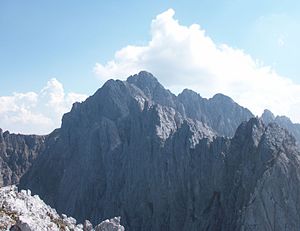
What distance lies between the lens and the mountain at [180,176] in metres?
116

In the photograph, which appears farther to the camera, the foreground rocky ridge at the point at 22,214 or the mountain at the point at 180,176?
the mountain at the point at 180,176

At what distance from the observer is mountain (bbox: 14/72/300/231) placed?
116 meters

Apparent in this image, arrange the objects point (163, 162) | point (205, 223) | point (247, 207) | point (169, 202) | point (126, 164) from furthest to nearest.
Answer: point (126, 164) < point (163, 162) < point (169, 202) < point (205, 223) < point (247, 207)

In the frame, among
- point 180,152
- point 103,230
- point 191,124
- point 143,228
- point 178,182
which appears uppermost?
point 191,124

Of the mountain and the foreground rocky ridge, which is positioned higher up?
the mountain

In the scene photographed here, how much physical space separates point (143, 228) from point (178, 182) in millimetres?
18611

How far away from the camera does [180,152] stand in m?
167

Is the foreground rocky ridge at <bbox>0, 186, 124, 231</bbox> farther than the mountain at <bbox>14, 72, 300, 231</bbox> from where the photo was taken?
No

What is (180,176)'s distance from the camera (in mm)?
162375

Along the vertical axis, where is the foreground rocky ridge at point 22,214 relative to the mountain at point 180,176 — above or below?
below

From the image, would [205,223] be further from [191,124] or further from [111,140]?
[111,140]

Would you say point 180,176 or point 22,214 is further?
point 180,176

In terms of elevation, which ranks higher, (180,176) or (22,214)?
(180,176)

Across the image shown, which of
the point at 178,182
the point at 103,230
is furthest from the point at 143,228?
the point at 103,230
